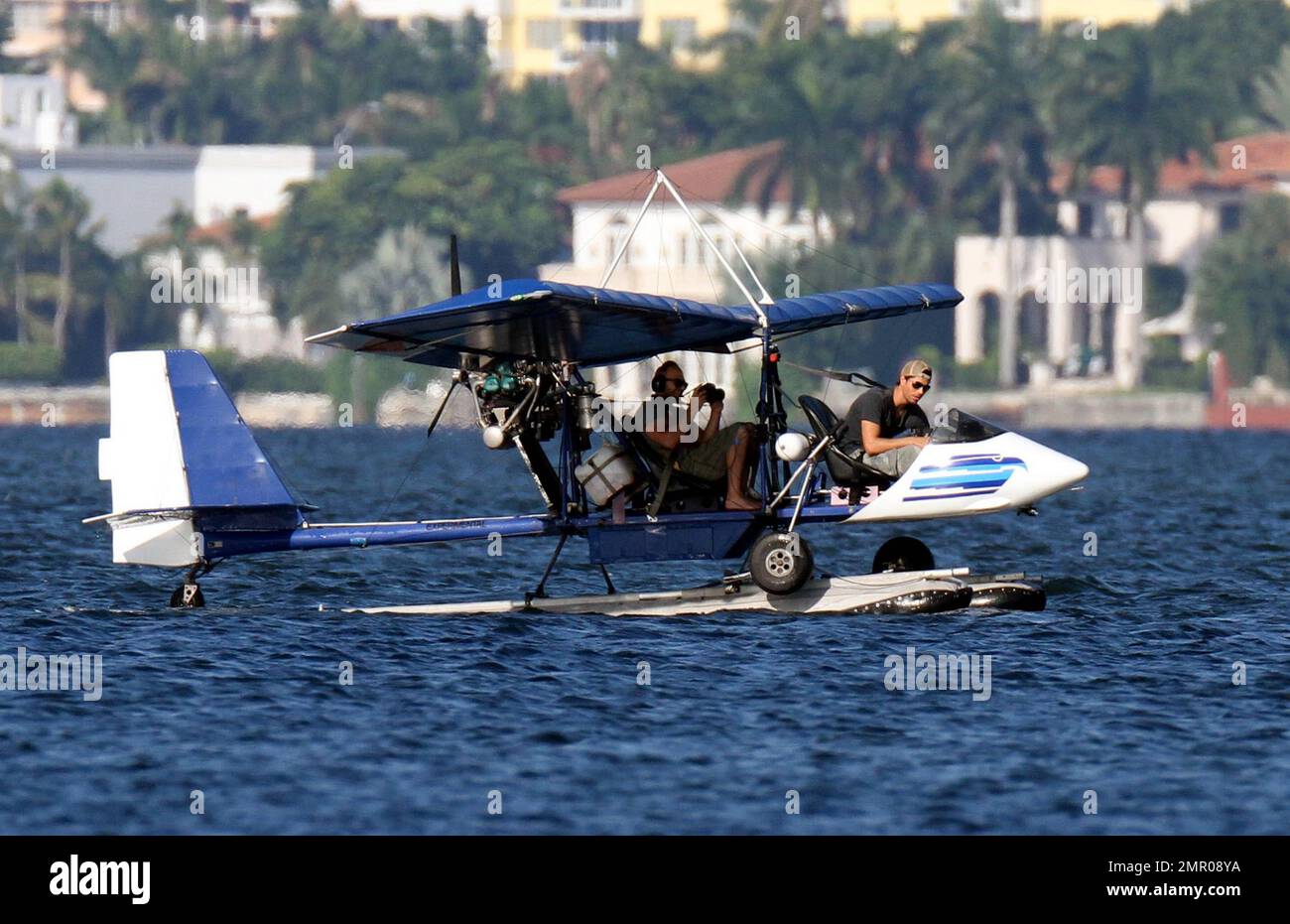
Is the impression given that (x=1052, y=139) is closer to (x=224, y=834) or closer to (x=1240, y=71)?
(x=1240, y=71)

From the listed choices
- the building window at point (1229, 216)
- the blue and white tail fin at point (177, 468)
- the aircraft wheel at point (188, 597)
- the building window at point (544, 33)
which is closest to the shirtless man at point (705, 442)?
the blue and white tail fin at point (177, 468)

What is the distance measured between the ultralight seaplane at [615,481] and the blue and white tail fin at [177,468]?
0.04ft

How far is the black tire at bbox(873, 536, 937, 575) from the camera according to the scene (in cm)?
2270

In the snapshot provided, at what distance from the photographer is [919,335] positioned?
112 meters

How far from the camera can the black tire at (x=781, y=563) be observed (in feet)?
69.7

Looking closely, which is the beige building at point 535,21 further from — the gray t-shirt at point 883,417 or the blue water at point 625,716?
the gray t-shirt at point 883,417

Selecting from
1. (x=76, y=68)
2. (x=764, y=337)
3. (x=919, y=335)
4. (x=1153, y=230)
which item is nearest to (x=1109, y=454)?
(x=919, y=335)

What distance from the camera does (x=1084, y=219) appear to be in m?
118

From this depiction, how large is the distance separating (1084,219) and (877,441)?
98.9 meters

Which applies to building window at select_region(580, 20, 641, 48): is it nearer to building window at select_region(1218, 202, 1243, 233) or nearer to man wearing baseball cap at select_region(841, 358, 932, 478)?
building window at select_region(1218, 202, 1243, 233)

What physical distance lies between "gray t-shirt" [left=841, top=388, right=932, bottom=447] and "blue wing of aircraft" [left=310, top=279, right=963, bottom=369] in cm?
98

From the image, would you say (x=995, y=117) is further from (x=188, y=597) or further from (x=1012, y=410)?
(x=188, y=597)

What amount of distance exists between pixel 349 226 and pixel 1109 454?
186 feet

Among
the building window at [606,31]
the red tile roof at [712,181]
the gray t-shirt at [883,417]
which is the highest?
the building window at [606,31]
